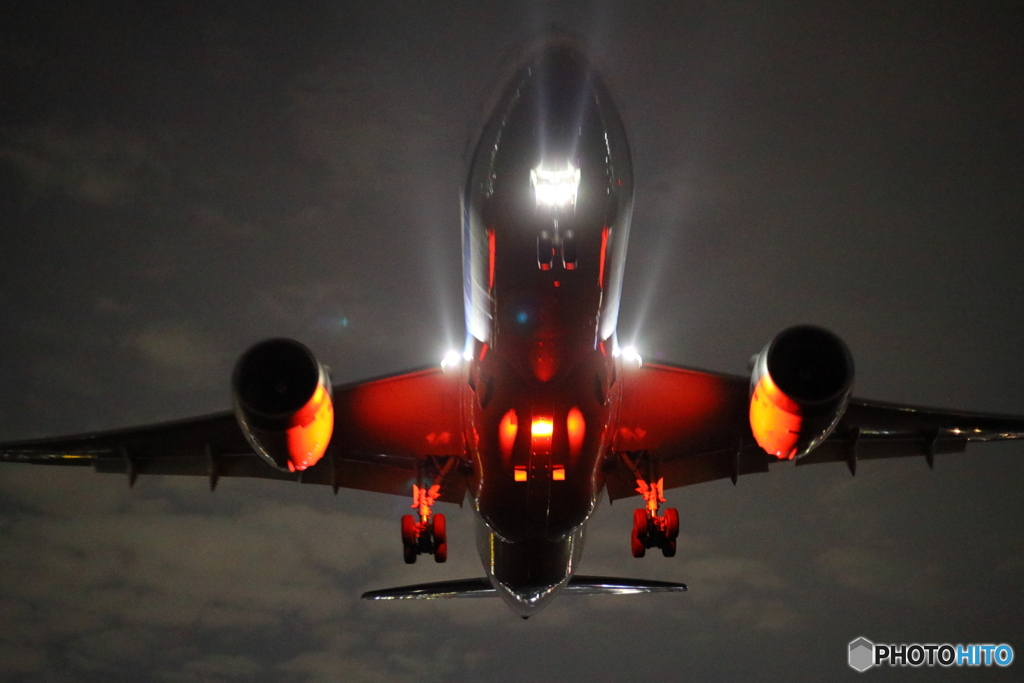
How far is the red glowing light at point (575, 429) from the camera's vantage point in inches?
479

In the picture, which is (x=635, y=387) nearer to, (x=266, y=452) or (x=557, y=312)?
(x=557, y=312)

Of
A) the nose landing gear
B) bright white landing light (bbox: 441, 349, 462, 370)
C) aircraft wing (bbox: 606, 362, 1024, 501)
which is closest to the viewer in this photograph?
bright white landing light (bbox: 441, 349, 462, 370)

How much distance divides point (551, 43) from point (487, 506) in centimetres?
741

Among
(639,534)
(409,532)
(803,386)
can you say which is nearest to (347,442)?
(409,532)

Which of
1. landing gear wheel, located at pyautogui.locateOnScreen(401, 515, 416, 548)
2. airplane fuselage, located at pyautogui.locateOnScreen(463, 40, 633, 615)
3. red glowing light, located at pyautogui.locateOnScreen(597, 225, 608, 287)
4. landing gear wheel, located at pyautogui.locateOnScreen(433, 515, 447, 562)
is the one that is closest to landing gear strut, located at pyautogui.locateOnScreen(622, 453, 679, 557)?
airplane fuselage, located at pyautogui.locateOnScreen(463, 40, 633, 615)

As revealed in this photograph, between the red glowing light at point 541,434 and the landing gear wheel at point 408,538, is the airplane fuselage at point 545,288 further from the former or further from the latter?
the landing gear wheel at point 408,538

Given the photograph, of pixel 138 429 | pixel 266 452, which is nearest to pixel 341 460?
pixel 138 429

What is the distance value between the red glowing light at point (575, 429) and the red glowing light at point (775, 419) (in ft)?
7.65

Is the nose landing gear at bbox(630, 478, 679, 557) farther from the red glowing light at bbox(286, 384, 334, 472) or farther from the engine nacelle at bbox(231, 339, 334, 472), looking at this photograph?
the engine nacelle at bbox(231, 339, 334, 472)

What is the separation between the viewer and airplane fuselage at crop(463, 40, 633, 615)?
989 cm

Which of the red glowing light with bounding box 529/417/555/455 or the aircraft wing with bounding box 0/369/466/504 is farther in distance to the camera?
the aircraft wing with bounding box 0/369/466/504

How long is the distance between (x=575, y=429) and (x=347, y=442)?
5.38 metres

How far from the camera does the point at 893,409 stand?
15.1 m

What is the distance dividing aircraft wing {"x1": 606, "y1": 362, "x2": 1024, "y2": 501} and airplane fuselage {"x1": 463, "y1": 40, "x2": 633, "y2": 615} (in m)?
1.88
